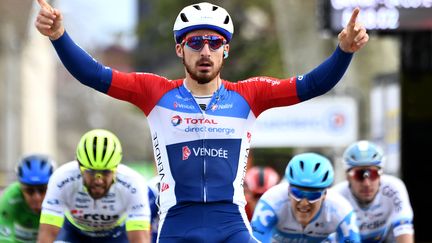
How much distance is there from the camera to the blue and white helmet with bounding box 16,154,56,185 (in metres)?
11.4

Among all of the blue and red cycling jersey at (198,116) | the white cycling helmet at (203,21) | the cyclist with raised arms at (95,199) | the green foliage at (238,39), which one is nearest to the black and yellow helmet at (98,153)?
the cyclist with raised arms at (95,199)

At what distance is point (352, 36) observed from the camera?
23.3ft

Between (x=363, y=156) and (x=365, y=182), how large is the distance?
24cm

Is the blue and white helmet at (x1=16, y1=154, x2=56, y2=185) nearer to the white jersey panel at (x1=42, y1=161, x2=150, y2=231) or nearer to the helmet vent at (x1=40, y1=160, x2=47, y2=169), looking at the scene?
the helmet vent at (x1=40, y1=160, x2=47, y2=169)

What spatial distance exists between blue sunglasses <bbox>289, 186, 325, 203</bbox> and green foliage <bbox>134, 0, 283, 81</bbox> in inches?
1006

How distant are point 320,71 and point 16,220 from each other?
5.20 m

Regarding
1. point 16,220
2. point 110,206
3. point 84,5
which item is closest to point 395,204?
point 110,206

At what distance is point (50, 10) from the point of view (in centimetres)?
700

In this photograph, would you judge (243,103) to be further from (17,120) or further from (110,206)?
(17,120)

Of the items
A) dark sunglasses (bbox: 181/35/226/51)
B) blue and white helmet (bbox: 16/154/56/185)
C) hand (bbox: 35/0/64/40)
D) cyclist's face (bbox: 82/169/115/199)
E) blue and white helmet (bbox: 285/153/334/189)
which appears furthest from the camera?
blue and white helmet (bbox: 16/154/56/185)

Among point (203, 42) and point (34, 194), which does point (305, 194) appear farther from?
point (34, 194)

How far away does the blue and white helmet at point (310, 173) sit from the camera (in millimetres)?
9656

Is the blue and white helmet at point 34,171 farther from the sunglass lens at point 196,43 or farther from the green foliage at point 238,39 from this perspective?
the green foliage at point 238,39

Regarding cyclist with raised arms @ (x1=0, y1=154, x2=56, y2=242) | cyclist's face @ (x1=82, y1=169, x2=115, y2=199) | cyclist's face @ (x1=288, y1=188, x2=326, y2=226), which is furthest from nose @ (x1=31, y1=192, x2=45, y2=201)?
cyclist's face @ (x1=288, y1=188, x2=326, y2=226)
